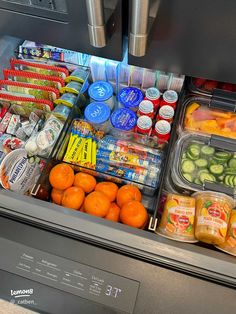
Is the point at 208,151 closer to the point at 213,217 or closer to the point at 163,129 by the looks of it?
the point at 163,129

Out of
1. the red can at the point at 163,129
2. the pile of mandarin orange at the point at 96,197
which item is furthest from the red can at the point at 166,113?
the pile of mandarin orange at the point at 96,197

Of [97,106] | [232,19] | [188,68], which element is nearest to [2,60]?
[97,106]

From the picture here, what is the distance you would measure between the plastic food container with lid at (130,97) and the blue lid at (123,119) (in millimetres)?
24

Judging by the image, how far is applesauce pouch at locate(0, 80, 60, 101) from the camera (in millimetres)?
1074

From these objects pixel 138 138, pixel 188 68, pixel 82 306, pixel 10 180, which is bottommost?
pixel 82 306

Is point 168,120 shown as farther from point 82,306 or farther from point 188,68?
point 82,306

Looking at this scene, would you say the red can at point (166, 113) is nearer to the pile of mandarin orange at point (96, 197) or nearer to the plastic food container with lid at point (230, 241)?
the pile of mandarin orange at point (96, 197)

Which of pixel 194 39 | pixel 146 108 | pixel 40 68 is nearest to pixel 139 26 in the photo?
pixel 194 39

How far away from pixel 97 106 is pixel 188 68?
354mm

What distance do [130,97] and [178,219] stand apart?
44cm

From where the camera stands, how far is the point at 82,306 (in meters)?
0.72

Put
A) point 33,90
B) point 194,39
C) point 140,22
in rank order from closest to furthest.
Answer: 1. point 140,22
2. point 194,39
3. point 33,90

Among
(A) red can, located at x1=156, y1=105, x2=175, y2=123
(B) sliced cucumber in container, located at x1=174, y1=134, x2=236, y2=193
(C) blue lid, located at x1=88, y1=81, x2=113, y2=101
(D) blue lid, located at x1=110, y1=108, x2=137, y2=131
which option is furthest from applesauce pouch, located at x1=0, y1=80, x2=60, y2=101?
(B) sliced cucumber in container, located at x1=174, y1=134, x2=236, y2=193

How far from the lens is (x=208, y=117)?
1.00 m
